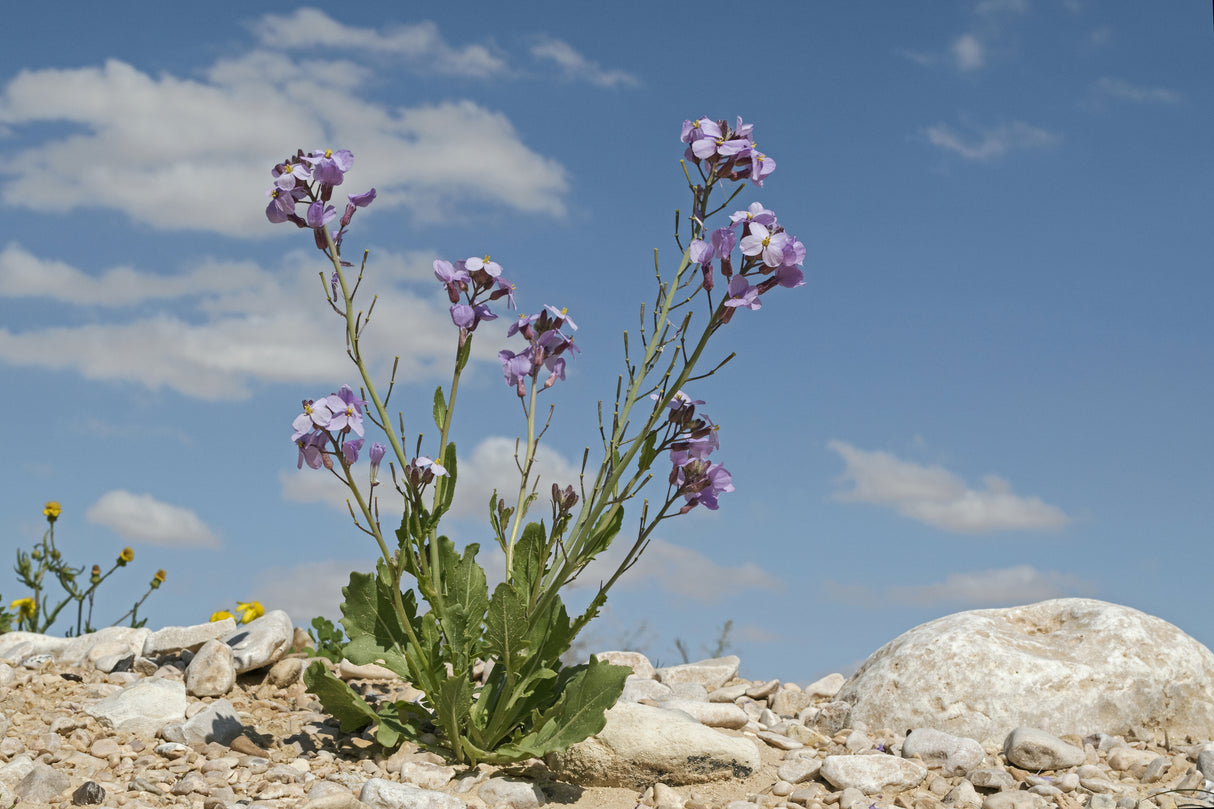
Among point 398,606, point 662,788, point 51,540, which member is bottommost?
point 662,788

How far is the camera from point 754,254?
420 centimetres

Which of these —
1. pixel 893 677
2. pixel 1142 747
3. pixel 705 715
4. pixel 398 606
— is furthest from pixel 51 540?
pixel 1142 747

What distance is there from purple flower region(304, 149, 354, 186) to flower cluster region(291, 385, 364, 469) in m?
0.93

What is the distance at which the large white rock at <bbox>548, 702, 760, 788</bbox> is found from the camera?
15.6ft

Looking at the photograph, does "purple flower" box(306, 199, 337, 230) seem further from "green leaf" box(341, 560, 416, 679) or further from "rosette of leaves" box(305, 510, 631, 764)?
"green leaf" box(341, 560, 416, 679)

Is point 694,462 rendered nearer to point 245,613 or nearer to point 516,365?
point 516,365

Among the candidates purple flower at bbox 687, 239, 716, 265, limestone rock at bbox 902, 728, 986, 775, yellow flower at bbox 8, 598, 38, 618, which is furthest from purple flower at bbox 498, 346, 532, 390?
yellow flower at bbox 8, 598, 38, 618

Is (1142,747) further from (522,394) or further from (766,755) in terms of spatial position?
(522,394)

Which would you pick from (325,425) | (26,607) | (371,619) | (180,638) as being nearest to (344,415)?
(325,425)

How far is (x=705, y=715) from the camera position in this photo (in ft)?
18.4

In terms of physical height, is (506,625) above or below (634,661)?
below

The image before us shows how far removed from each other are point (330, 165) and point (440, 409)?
1.21 m

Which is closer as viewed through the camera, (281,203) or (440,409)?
(281,203)

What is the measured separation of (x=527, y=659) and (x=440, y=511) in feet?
2.69
